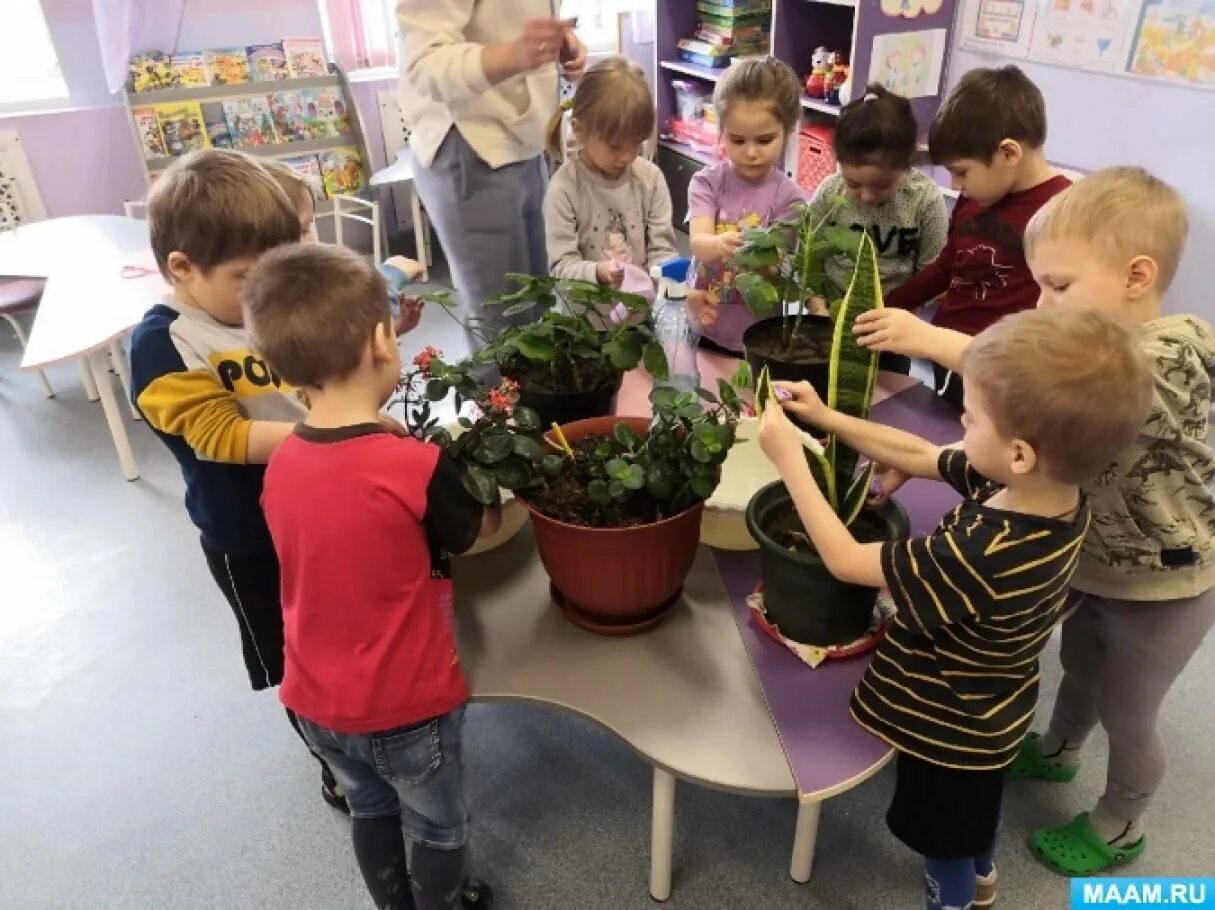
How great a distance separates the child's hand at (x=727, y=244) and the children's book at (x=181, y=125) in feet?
9.61

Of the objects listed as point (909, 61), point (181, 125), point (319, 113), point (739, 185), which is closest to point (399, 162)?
point (319, 113)

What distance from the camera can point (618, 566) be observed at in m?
1.21

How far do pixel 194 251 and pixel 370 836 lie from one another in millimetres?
926

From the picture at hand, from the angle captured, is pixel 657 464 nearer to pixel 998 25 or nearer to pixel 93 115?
pixel 998 25

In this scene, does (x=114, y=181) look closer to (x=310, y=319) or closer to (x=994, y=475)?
(x=310, y=319)

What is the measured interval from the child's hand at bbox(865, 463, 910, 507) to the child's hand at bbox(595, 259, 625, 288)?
0.73 m

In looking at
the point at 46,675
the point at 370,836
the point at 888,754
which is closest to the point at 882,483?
the point at 888,754

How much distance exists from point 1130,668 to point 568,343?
1.01m

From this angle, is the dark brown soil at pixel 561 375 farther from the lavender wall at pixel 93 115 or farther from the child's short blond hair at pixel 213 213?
the lavender wall at pixel 93 115

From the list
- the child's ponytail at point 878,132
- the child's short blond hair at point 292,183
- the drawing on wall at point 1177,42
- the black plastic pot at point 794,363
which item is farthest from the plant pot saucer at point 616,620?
the drawing on wall at point 1177,42

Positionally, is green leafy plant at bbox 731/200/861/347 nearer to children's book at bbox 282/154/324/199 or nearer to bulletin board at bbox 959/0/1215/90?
bulletin board at bbox 959/0/1215/90

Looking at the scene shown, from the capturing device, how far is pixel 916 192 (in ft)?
6.36

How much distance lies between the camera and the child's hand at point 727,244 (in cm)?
177

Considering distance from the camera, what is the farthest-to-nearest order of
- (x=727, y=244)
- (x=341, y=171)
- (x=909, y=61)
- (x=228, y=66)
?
(x=341, y=171)
(x=228, y=66)
(x=909, y=61)
(x=727, y=244)
